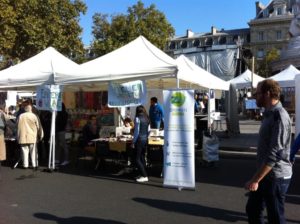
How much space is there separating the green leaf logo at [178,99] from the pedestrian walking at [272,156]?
4485 millimetres

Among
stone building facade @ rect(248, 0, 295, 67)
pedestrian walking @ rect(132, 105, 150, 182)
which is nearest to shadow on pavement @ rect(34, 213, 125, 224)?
pedestrian walking @ rect(132, 105, 150, 182)

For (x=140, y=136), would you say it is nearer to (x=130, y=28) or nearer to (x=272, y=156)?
(x=272, y=156)

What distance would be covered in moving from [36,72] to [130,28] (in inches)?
1578

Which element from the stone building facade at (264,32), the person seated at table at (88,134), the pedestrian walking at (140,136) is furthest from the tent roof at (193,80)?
the stone building facade at (264,32)

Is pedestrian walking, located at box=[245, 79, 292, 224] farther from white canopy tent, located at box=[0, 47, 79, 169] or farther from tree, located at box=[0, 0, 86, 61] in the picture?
tree, located at box=[0, 0, 86, 61]

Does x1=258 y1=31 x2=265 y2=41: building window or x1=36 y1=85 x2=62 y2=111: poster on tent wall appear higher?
x1=258 y1=31 x2=265 y2=41: building window

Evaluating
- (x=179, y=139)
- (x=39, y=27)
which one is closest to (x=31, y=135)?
(x=179, y=139)

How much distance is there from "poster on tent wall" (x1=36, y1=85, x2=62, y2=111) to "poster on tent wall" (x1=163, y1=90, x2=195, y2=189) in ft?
11.4

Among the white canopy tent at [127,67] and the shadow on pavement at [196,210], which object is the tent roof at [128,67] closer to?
the white canopy tent at [127,67]

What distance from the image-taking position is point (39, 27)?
3075cm

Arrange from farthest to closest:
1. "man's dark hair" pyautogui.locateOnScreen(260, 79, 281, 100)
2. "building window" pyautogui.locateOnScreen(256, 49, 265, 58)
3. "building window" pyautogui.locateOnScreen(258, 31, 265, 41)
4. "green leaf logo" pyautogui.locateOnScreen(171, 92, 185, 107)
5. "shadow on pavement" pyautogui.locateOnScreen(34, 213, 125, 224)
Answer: "building window" pyautogui.locateOnScreen(258, 31, 265, 41), "building window" pyautogui.locateOnScreen(256, 49, 265, 58), "green leaf logo" pyautogui.locateOnScreen(171, 92, 185, 107), "shadow on pavement" pyautogui.locateOnScreen(34, 213, 125, 224), "man's dark hair" pyautogui.locateOnScreen(260, 79, 281, 100)

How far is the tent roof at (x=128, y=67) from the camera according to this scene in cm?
1009


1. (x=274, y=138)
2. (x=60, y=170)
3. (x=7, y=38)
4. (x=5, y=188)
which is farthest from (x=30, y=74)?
(x=7, y=38)

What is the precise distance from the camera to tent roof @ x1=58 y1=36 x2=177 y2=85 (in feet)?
33.1
